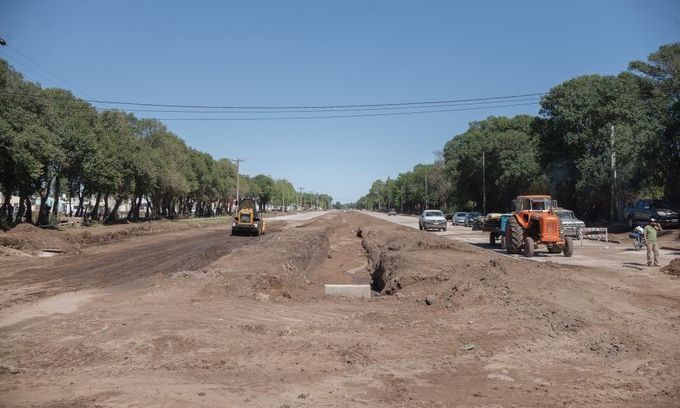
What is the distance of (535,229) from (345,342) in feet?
61.2

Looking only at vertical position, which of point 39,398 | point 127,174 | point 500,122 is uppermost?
point 500,122

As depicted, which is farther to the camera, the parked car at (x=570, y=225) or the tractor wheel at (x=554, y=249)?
the parked car at (x=570, y=225)

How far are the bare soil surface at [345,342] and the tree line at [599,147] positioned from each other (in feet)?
89.8

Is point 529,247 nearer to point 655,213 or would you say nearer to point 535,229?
point 535,229

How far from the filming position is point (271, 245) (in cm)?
Answer: 2694

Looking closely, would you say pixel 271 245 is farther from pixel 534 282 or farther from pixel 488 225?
pixel 534 282

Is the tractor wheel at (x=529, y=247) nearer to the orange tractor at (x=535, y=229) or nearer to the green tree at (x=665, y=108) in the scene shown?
the orange tractor at (x=535, y=229)

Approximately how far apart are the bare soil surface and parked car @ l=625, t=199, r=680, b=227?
23.5 m

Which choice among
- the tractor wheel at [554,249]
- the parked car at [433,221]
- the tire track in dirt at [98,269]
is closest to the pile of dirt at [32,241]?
the tire track in dirt at [98,269]

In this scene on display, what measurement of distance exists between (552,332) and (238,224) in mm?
32044

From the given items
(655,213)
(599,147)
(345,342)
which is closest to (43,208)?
(345,342)

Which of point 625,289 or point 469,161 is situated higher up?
point 469,161

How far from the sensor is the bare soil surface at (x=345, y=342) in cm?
624

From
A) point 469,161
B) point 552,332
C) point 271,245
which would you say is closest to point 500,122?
point 469,161
